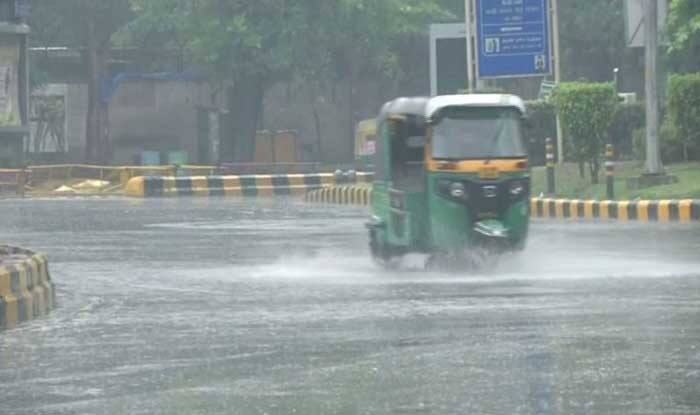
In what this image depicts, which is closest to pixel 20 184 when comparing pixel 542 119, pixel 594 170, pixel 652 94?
pixel 542 119

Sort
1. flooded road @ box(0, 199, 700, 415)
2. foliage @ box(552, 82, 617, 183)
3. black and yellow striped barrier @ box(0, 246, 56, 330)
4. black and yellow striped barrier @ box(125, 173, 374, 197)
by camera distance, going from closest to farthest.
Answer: flooded road @ box(0, 199, 700, 415), black and yellow striped barrier @ box(0, 246, 56, 330), foliage @ box(552, 82, 617, 183), black and yellow striped barrier @ box(125, 173, 374, 197)

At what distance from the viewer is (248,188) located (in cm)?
4762

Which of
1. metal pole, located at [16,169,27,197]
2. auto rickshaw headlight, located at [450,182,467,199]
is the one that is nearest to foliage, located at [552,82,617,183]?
auto rickshaw headlight, located at [450,182,467,199]

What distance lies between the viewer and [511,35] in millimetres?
37688

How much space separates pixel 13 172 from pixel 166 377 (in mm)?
37451

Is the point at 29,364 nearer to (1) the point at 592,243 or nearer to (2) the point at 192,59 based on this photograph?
(1) the point at 592,243

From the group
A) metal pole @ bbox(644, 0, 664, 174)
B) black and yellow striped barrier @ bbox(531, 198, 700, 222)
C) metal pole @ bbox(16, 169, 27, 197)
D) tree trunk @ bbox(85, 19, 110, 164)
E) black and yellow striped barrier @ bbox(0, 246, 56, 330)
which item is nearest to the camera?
black and yellow striped barrier @ bbox(0, 246, 56, 330)

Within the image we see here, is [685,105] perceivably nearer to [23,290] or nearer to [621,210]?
[621,210]

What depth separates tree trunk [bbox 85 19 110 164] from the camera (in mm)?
59531

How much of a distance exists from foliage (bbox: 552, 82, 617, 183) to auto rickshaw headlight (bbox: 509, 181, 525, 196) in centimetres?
1379


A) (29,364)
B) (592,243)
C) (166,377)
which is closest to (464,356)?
(166,377)

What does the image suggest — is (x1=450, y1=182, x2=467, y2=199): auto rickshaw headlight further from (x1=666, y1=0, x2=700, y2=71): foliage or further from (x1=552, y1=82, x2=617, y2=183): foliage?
(x1=666, y1=0, x2=700, y2=71): foliage

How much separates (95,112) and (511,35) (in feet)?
80.4

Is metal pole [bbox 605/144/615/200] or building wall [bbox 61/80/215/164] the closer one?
metal pole [bbox 605/144/615/200]
